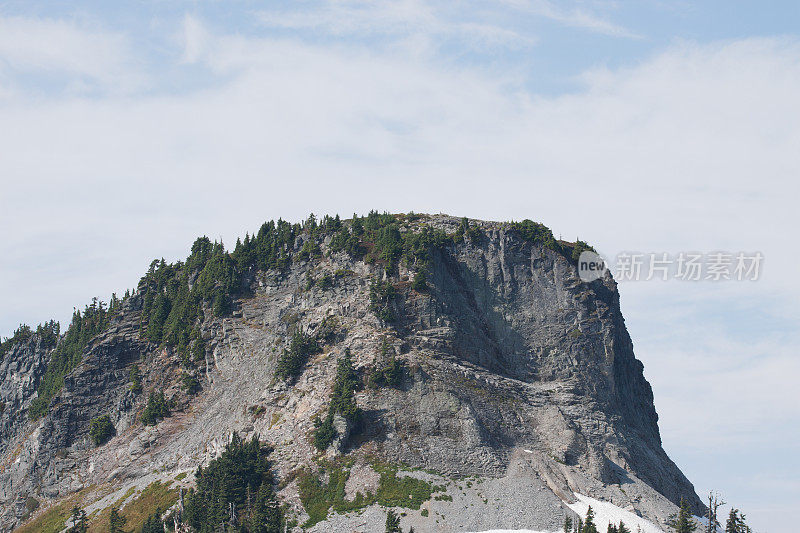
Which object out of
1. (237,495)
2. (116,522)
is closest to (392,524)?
(237,495)

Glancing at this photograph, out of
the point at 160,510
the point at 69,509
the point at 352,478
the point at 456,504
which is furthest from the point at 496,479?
the point at 69,509

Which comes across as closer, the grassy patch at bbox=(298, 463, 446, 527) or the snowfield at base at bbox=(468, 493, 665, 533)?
the grassy patch at bbox=(298, 463, 446, 527)

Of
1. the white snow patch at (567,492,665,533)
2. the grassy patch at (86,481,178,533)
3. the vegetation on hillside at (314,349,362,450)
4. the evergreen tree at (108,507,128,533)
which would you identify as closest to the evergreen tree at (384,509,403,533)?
the vegetation on hillside at (314,349,362,450)

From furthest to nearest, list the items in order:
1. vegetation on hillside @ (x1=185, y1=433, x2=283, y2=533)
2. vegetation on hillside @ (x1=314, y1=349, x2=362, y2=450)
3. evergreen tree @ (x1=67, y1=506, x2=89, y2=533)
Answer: evergreen tree @ (x1=67, y1=506, x2=89, y2=533)
vegetation on hillside @ (x1=314, y1=349, x2=362, y2=450)
vegetation on hillside @ (x1=185, y1=433, x2=283, y2=533)

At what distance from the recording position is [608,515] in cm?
17438

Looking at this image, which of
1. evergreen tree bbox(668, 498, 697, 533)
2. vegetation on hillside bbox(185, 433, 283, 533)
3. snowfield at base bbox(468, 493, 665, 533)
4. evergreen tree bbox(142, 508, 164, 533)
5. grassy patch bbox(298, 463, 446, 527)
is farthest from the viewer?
evergreen tree bbox(142, 508, 164, 533)

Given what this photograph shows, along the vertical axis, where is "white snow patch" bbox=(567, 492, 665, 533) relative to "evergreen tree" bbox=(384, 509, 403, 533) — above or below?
above

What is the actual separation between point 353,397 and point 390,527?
3430cm

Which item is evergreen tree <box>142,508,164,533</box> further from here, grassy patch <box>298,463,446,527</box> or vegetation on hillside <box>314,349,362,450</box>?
vegetation on hillside <box>314,349,362,450</box>

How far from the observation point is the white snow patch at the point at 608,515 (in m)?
172

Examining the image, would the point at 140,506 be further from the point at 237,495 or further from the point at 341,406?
the point at 341,406

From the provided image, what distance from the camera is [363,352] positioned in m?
198

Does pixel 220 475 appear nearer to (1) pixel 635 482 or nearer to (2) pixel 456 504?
(2) pixel 456 504

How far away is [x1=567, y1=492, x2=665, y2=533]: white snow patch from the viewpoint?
565 ft
